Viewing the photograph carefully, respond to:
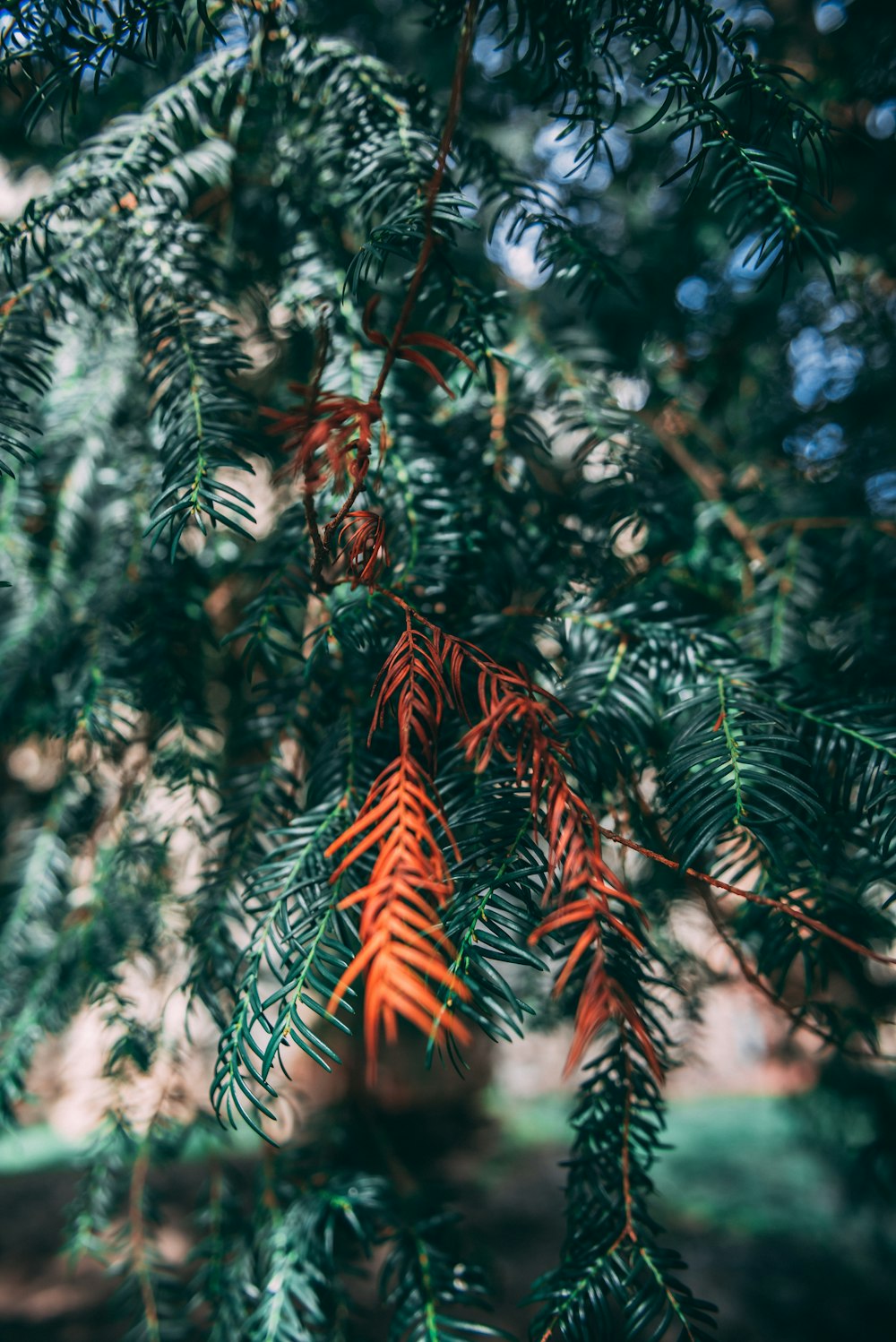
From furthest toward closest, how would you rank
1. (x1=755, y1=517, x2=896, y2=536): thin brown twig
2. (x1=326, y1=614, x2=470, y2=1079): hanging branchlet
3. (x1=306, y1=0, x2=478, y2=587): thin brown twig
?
(x1=755, y1=517, x2=896, y2=536): thin brown twig
(x1=306, y1=0, x2=478, y2=587): thin brown twig
(x1=326, y1=614, x2=470, y2=1079): hanging branchlet

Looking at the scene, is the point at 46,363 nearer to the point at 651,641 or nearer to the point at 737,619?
the point at 651,641

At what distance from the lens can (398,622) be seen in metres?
0.65

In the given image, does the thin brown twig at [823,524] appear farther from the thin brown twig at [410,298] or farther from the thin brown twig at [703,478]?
the thin brown twig at [410,298]

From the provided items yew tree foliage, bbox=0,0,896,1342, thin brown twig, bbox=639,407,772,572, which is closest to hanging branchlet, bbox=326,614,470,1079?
yew tree foliage, bbox=0,0,896,1342

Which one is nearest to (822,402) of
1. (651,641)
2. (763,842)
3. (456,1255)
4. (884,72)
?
(884,72)

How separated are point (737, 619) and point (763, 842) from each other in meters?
0.45

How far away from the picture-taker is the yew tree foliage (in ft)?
1.80

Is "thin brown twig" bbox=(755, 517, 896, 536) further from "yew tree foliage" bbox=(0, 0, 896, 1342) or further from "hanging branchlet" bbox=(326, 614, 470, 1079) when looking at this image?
"hanging branchlet" bbox=(326, 614, 470, 1079)

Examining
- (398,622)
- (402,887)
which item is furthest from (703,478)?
(402,887)

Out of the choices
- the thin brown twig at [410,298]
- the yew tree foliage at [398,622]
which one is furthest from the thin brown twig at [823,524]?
the thin brown twig at [410,298]

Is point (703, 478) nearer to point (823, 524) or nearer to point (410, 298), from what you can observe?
point (823, 524)

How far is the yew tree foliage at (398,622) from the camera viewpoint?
0.55m

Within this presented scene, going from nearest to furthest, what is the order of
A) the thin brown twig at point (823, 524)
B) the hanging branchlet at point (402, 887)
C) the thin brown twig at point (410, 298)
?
1. the hanging branchlet at point (402, 887)
2. the thin brown twig at point (410, 298)
3. the thin brown twig at point (823, 524)

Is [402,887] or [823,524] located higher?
[823,524]
